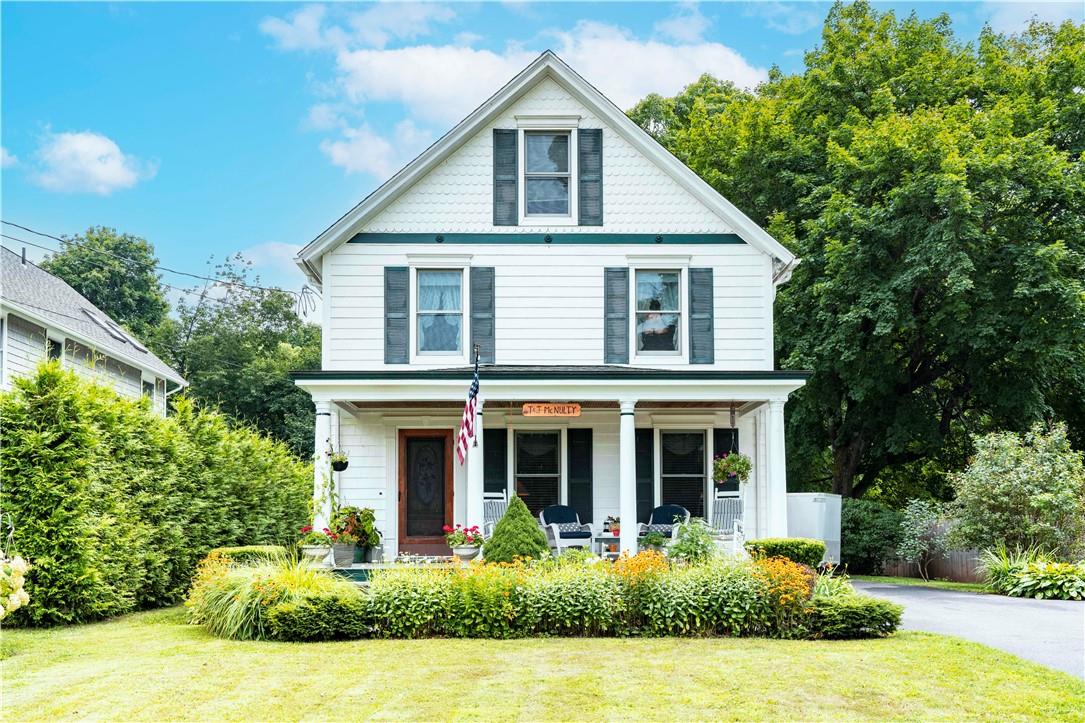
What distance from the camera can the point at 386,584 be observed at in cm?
1070

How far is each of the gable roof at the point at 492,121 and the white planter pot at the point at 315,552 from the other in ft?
18.0

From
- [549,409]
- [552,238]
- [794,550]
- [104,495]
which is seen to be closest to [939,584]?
[794,550]

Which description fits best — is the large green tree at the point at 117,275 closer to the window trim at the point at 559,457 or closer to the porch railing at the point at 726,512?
the window trim at the point at 559,457

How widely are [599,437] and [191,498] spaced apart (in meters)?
7.03

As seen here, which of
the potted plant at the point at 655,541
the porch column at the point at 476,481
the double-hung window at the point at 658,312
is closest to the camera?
the potted plant at the point at 655,541

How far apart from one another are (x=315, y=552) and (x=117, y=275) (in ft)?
123

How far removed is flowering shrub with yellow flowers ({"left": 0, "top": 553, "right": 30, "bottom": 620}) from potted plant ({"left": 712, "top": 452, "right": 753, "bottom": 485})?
10723 millimetres

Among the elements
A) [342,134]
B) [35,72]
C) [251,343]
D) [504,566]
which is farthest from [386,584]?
[251,343]

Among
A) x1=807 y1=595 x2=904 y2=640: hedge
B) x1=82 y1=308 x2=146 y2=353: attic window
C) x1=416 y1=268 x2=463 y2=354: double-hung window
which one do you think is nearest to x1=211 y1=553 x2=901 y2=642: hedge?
x1=807 y1=595 x2=904 y2=640: hedge

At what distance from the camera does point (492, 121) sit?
17266mm

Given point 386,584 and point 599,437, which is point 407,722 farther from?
point 599,437

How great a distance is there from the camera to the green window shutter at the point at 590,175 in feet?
56.6

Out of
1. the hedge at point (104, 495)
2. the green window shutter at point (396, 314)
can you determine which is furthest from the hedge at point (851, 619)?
the green window shutter at point (396, 314)

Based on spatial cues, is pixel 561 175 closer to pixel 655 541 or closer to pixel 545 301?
pixel 545 301
